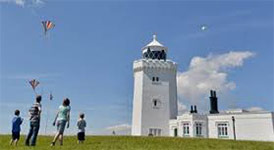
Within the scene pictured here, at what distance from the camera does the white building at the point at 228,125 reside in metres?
51.1

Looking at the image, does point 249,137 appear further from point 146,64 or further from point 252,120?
point 146,64

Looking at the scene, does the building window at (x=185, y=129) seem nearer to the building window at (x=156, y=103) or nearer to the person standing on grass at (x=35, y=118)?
the building window at (x=156, y=103)

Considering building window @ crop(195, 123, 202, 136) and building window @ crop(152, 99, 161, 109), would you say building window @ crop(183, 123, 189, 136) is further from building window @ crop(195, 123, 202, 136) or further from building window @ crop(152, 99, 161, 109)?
building window @ crop(152, 99, 161, 109)

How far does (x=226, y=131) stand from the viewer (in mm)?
53938

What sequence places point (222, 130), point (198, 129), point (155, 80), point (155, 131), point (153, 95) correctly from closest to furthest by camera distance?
1. point (222, 130)
2. point (198, 129)
3. point (155, 131)
4. point (153, 95)
5. point (155, 80)

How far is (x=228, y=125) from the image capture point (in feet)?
177

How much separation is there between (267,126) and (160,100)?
1782 centimetres

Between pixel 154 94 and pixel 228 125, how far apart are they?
13.4 meters

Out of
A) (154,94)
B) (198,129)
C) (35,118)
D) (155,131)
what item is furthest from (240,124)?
(35,118)

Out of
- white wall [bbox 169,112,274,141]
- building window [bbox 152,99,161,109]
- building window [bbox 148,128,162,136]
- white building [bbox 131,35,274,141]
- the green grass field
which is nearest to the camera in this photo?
the green grass field

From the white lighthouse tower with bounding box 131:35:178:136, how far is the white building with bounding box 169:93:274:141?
2.30 metres

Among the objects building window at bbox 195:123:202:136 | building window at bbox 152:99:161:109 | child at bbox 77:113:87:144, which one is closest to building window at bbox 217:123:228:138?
building window at bbox 195:123:202:136

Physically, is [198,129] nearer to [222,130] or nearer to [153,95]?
[222,130]

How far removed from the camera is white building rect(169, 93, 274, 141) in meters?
51.1
